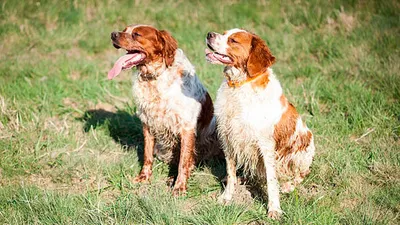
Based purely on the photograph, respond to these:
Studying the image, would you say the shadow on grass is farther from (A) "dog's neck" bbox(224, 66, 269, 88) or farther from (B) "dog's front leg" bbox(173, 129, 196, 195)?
(A) "dog's neck" bbox(224, 66, 269, 88)

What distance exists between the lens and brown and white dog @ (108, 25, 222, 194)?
15.0 feet

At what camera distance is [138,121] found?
5926 millimetres

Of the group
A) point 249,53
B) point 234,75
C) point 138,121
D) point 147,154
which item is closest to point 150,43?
point 234,75

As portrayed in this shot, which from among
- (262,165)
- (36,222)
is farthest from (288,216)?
(36,222)

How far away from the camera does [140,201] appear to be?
13.7 feet

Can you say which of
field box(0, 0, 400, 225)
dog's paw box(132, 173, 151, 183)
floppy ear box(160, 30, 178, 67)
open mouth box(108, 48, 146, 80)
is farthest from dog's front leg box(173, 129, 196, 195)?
open mouth box(108, 48, 146, 80)

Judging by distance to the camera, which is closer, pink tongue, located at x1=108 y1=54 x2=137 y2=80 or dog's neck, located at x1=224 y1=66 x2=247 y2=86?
dog's neck, located at x1=224 y1=66 x2=247 y2=86

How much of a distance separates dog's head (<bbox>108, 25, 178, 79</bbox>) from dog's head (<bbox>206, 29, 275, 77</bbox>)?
0.67 metres

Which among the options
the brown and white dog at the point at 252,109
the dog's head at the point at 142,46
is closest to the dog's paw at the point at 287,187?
the brown and white dog at the point at 252,109

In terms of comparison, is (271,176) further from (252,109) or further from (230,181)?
(252,109)

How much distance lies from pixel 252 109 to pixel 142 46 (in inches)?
48.0

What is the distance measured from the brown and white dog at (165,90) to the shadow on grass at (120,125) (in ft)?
2.60

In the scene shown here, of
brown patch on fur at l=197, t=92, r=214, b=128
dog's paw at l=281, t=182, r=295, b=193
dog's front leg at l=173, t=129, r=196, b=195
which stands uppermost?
brown patch on fur at l=197, t=92, r=214, b=128

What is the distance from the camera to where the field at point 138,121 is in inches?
163
